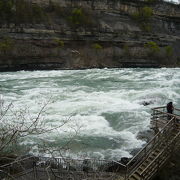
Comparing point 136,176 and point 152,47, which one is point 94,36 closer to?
point 152,47

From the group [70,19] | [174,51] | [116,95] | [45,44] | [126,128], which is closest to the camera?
[126,128]

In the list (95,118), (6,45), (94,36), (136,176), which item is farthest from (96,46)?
(136,176)

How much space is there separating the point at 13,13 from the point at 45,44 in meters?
10.1

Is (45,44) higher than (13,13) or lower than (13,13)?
lower

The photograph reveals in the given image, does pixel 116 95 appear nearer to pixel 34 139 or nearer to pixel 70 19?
→ pixel 34 139

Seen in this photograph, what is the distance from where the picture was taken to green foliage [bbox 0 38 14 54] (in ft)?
169

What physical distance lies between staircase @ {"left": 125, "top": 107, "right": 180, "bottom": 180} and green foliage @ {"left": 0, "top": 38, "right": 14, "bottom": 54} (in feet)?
151

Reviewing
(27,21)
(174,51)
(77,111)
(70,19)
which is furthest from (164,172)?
(174,51)

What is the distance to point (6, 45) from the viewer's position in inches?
2042

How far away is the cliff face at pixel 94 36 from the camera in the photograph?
55188mm

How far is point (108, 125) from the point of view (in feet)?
55.4

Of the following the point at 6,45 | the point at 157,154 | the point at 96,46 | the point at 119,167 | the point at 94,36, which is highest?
the point at 94,36

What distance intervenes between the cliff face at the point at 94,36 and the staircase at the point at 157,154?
150ft

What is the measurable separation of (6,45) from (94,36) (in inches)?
861
